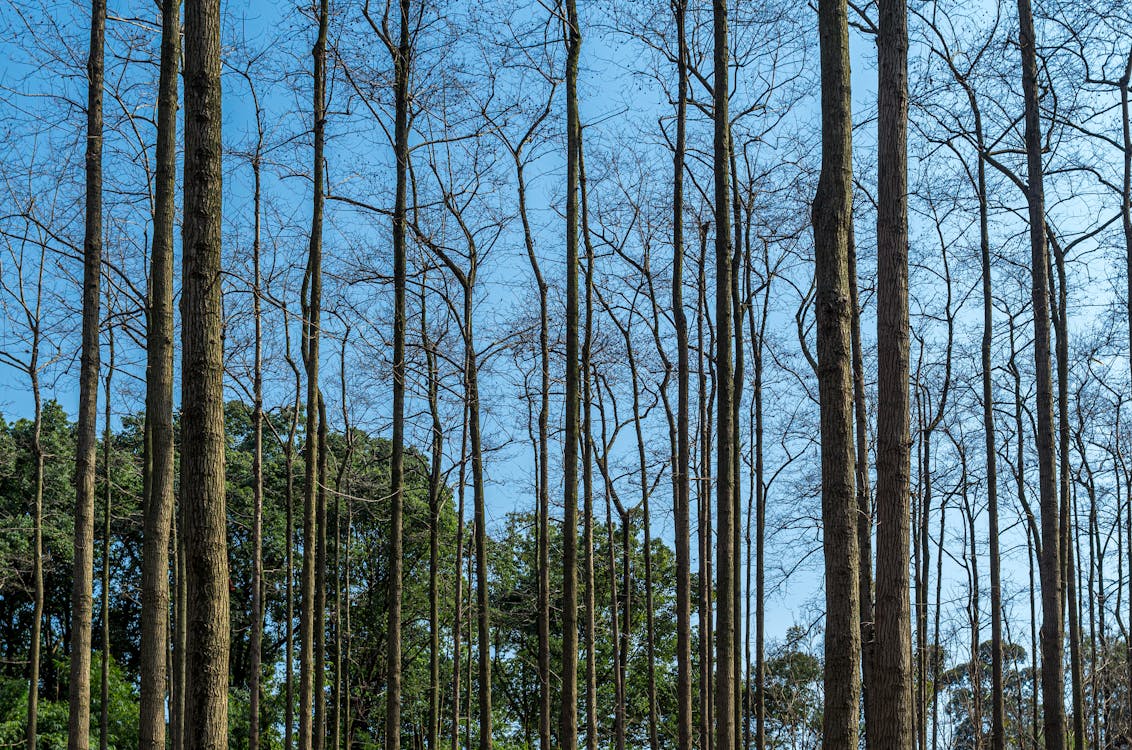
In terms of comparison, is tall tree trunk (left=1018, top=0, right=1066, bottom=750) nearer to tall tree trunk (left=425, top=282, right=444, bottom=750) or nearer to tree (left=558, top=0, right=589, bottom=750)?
tree (left=558, top=0, right=589, bottom=750)

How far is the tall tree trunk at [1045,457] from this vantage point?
9.09 metres

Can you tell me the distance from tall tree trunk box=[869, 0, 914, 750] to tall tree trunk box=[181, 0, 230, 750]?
3721 millimetres

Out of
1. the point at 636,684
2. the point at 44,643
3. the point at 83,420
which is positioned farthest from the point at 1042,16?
the point at 44,643

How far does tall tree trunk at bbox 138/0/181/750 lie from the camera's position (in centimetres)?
682

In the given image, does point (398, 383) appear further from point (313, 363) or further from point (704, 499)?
point (704, 499)

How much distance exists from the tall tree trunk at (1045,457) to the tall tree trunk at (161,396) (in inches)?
300

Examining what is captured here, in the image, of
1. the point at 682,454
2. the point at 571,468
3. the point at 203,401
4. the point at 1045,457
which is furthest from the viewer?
the point at 682,454

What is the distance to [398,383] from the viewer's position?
30.4ft

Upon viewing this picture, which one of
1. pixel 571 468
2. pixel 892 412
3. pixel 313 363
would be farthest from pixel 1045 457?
pixel 313 363

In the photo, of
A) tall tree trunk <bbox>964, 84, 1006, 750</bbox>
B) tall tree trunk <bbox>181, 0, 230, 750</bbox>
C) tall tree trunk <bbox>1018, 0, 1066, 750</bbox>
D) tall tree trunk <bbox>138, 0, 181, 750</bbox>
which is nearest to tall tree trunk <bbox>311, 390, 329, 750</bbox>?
tall tree trunk <bbox>138, 0, 181, 750</bbox>

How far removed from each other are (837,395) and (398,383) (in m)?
4.82

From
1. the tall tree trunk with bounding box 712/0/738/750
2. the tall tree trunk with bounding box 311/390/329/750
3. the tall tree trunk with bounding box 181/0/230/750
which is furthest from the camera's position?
the tall tree trunk with bounding box 311/390/329/750

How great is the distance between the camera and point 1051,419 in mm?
9148

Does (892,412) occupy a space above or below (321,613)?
above
